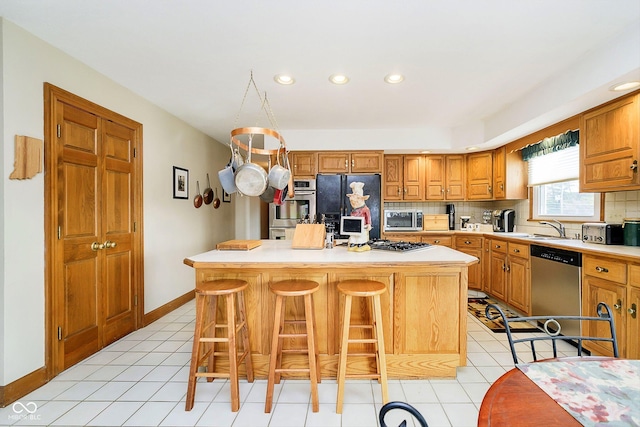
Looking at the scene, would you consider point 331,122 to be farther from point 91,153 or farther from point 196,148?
point 91,153

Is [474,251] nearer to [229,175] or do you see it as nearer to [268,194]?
[268,194]

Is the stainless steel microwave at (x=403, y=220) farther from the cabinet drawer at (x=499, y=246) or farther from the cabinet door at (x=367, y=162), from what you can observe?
the cabinet drawer at (x=499, y=246)

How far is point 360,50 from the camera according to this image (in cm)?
214

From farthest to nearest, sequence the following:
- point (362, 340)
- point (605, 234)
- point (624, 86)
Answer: point (605, 234) < point (624, 86) < point (362, 340)

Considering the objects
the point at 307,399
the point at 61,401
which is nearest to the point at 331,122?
the point at 307,399

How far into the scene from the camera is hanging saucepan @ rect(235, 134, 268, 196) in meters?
2.06

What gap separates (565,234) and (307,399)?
11.0 feet

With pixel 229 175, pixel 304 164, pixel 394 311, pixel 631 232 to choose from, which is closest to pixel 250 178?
pixel 229 175

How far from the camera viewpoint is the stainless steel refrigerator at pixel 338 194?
4.20 m

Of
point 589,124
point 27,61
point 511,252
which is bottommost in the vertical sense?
point 511,252

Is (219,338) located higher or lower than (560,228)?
lower

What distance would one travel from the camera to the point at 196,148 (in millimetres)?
4156

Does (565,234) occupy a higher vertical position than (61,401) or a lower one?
higher

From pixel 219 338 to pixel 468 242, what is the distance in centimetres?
361
